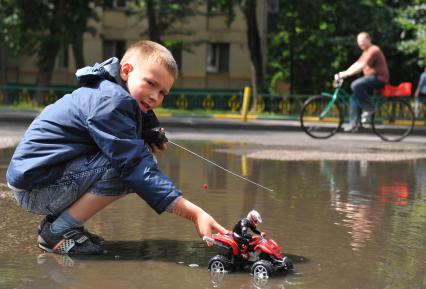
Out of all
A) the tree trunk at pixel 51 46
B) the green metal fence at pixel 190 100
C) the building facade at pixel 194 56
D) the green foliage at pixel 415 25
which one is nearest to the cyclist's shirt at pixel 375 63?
the green metal fence at pixel 190 100

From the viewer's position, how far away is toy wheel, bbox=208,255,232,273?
4.22 metres

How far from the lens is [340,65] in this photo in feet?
115

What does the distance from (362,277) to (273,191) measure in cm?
334

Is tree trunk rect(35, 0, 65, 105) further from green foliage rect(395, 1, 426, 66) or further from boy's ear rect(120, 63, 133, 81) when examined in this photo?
boy's ear rect(120, 63, 133, 81)

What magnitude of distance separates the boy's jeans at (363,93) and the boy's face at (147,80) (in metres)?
10.5

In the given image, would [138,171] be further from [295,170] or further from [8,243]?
[295,170]

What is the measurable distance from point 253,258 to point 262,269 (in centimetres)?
12

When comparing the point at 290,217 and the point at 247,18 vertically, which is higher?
the point at 247,18

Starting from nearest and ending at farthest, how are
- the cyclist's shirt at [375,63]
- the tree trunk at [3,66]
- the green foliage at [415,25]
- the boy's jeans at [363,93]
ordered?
the cyclist's shirt at [375,63], the boy's jeans at [363,93], the green foliage at [415,25], the tree trunk at [3,66]

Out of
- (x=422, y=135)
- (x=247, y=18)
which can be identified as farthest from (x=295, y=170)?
(x=247, y=18)

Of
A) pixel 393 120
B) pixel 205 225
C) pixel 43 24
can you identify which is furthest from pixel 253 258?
pixel 43 24

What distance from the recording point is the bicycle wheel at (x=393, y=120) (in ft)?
50.0

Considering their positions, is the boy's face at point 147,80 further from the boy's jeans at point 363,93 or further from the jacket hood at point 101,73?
the boy's jeans at point 363,93

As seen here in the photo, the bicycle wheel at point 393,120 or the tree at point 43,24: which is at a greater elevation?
the tree at point 43,24
